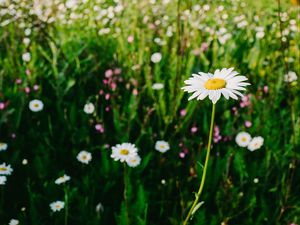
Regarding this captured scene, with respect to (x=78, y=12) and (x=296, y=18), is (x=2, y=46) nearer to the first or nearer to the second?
(x=78, y=12)

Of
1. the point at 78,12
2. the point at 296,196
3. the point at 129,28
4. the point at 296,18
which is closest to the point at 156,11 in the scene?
the point at 129,28

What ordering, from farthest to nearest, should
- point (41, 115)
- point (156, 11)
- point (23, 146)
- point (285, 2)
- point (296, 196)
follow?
point (285, 2) < point (156, 11) < point (41, 115) < point (23, 146) < point (296, 196)

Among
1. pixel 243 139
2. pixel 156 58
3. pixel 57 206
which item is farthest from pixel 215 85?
pixel 156 58

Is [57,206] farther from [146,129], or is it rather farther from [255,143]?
[255,143]

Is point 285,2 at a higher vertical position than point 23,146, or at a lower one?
higher

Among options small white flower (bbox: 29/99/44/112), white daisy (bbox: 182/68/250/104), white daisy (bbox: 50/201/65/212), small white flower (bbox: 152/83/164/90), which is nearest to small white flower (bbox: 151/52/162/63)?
small white flower (bbox: 152/83/164/90)

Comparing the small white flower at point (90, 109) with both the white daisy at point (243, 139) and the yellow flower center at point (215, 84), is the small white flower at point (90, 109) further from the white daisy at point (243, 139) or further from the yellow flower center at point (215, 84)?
the yellow flower center at point (215, 84)

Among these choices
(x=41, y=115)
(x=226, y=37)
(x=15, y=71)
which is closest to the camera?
(x=41, y=115)
